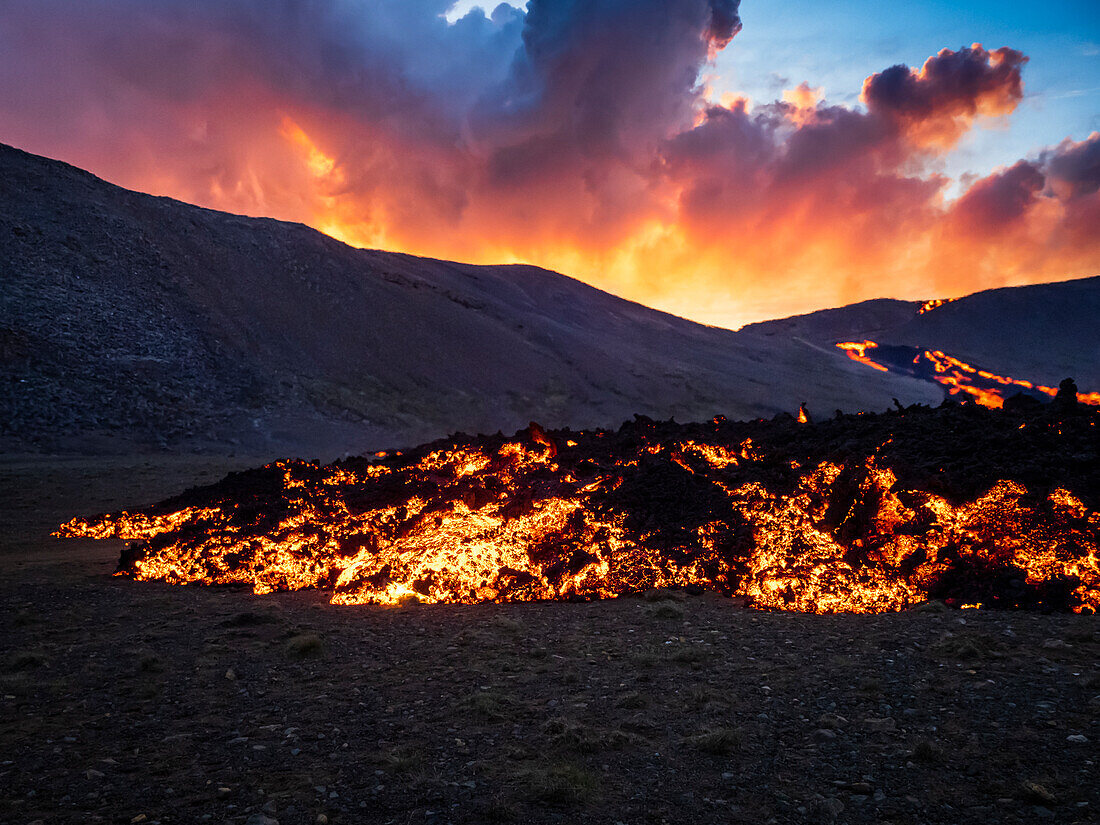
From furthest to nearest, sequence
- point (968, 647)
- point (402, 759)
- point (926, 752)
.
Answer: point (968, 647) → point (402, 759) → point (926, 752)

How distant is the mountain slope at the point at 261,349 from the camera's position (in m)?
33.5

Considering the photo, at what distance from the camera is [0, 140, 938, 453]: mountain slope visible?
33.5m

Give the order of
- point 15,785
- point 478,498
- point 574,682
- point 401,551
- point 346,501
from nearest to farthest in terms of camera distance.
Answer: point 15,785 → point 574,682 → point 401,551 → point 478,498 → point 346,501

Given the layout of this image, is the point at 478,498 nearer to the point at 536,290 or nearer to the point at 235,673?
the point at 235,673

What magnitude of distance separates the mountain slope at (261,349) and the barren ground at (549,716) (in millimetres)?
27968

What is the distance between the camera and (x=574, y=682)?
17.9 feet

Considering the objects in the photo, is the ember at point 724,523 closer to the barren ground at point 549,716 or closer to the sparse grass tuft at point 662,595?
the sparse grass tuft at point 662,595

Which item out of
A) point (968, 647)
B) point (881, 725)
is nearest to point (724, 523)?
point (968, 647)

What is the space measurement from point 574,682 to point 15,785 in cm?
369

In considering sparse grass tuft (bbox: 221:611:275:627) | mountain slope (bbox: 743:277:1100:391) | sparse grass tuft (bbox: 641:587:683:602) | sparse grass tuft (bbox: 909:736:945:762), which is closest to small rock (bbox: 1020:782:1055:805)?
sparse grass tuft (bbox: 909:736:945:762)

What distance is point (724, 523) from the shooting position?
30.6 ft

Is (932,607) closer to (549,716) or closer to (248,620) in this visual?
(549,716)

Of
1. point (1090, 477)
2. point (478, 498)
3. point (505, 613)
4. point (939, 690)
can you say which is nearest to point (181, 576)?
point (478, 498)

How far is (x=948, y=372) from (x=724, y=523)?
99.5m
